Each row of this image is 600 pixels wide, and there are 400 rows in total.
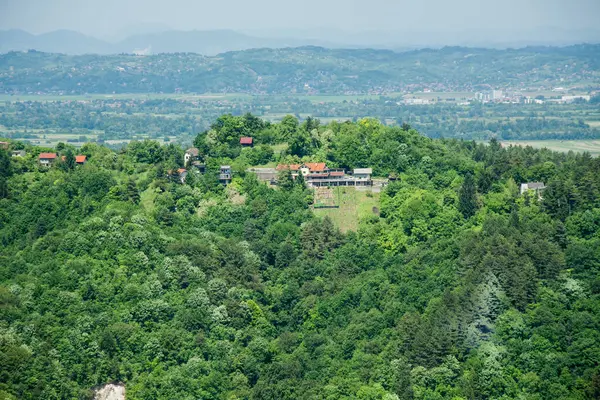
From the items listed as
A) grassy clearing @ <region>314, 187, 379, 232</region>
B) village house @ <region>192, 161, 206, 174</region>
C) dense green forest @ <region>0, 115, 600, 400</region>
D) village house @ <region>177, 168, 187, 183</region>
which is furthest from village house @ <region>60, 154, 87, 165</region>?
grassy clearing @ <region>314, 187, 379, 232</region>

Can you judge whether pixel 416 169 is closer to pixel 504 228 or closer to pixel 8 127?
pixel 504 228

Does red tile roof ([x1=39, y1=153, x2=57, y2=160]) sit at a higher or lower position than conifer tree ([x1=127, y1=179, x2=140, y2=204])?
higher

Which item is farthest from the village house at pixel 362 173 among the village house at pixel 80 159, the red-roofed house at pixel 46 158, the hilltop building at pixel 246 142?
the red-roofed house at pixel 46 158

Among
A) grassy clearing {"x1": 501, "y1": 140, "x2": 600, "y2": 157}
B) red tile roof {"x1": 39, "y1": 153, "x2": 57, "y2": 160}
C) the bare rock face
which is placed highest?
red tile roof {"x1": 39, "y1": 153, "x2": 57, "y2": 160}

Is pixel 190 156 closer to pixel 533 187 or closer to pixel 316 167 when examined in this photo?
pixel 316 167

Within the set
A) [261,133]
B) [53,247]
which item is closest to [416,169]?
[261,133]

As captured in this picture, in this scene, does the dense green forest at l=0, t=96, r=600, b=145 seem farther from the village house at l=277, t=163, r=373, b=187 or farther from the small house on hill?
the small house on hill

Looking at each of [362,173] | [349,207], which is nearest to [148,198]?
[349,207]
